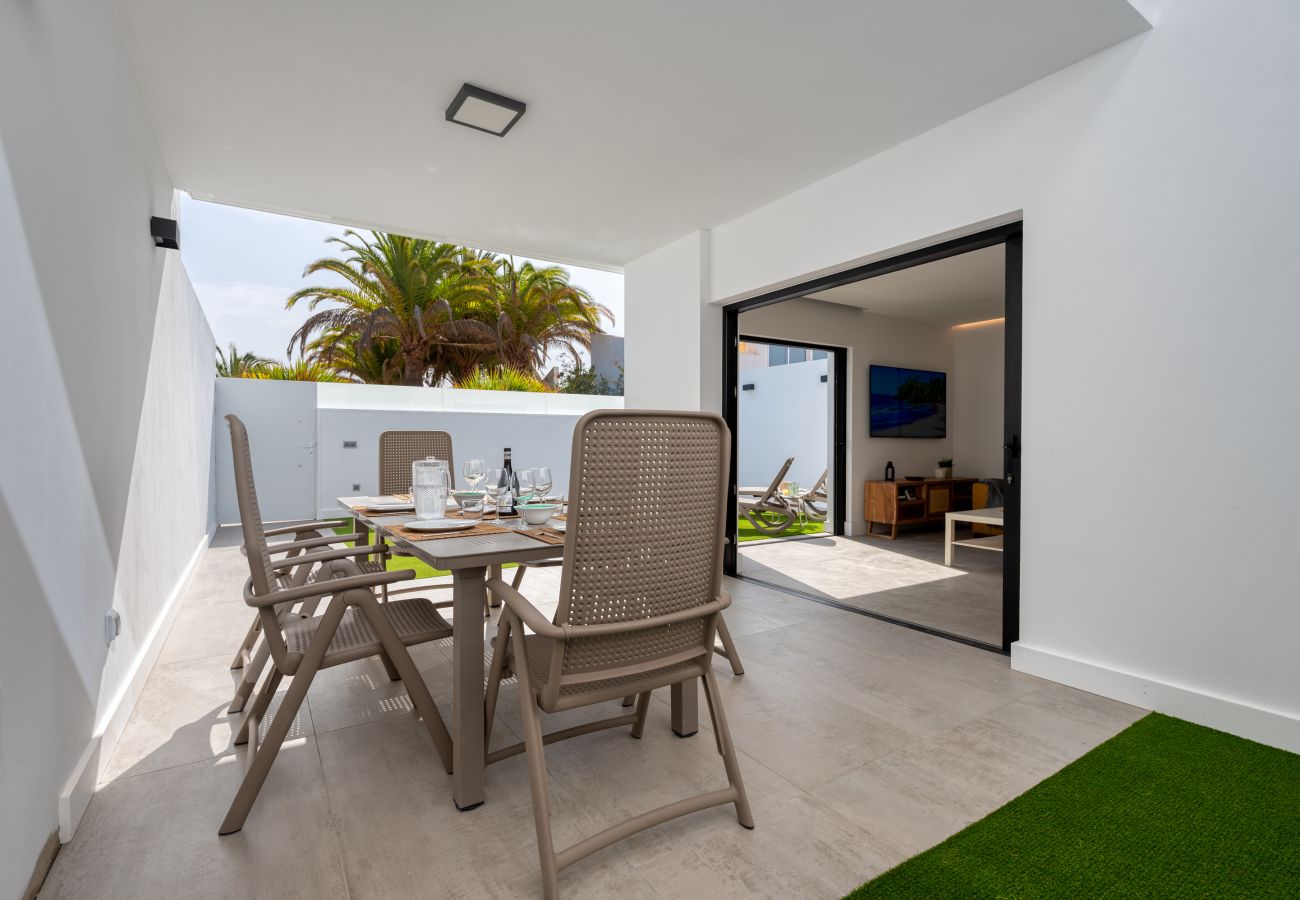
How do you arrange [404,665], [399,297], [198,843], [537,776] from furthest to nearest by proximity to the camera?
[399,297] < [404,665] < [198,843] < [537,776]

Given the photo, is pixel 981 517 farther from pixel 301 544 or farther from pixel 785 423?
pixel 785 423

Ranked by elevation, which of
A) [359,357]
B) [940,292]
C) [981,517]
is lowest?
[981,517]

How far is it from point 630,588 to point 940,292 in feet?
20.0

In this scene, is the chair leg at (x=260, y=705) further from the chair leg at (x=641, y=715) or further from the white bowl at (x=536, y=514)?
the chair leg at (x=641, y=715)

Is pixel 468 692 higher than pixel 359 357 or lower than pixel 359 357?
lower

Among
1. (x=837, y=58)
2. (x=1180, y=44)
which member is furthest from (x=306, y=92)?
(x=1180, y=44)

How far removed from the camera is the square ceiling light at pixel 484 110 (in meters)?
3.01

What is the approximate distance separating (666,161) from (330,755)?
344 cm

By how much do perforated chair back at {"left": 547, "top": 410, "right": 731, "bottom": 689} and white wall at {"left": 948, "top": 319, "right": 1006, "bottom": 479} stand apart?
24.8 feet

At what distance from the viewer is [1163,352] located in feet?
8.19

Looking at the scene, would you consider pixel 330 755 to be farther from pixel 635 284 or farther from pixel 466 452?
pixel 466 452

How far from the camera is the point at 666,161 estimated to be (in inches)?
149

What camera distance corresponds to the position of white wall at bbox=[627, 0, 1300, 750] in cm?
223

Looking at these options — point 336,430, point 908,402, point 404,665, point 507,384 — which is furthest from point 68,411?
point 908,402
